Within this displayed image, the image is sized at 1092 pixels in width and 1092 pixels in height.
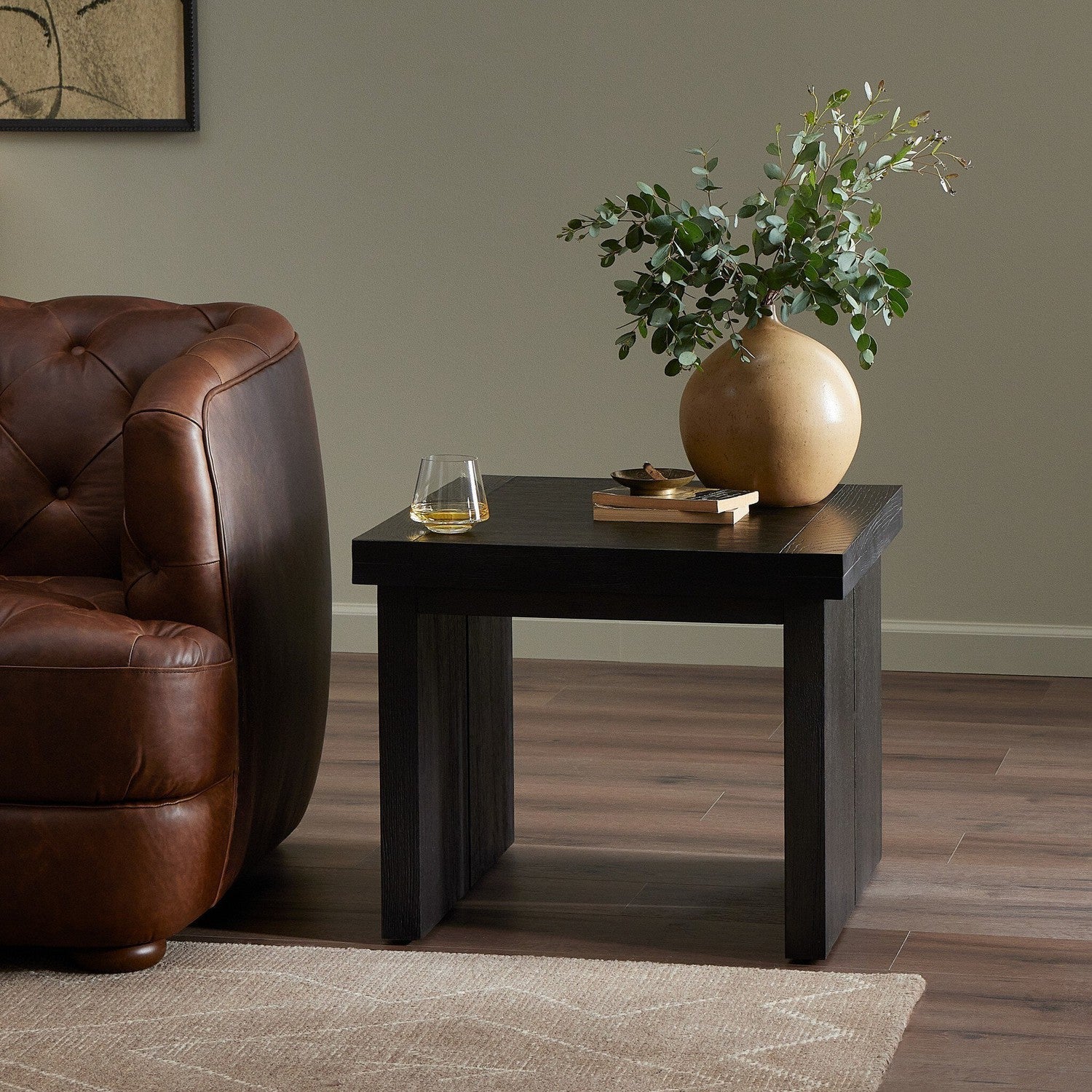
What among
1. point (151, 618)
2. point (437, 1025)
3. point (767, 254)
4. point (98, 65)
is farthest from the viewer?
point (98, 65)

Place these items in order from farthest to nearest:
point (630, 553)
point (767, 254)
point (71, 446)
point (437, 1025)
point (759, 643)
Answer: point (759, 643) → point (71, 446) → point (767, 254) → point (630, 553) → point (437, 1025)

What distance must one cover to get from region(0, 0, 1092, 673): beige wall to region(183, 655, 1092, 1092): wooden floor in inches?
19.9

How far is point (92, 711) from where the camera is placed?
1985 mm

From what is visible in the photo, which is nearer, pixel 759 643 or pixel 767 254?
pixel 767 254

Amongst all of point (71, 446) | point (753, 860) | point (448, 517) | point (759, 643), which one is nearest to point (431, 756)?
point (448, 517)

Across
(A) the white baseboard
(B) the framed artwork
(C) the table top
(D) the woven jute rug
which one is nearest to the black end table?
(C) the table top

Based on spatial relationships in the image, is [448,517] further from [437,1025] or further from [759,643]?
[759,643]

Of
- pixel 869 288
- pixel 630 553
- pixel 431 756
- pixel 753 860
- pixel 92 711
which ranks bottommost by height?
pixel 753 860

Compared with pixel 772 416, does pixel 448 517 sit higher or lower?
lower

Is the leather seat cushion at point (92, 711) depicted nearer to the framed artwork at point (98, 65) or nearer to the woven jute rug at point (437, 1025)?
the woven jute rug at point (437, 1025)

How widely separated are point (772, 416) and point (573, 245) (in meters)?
1.85

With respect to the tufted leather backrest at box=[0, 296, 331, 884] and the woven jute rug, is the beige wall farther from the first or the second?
the woven jute rug

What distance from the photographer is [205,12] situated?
4113mm

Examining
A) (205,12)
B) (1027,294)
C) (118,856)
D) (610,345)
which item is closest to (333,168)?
(205,12)
